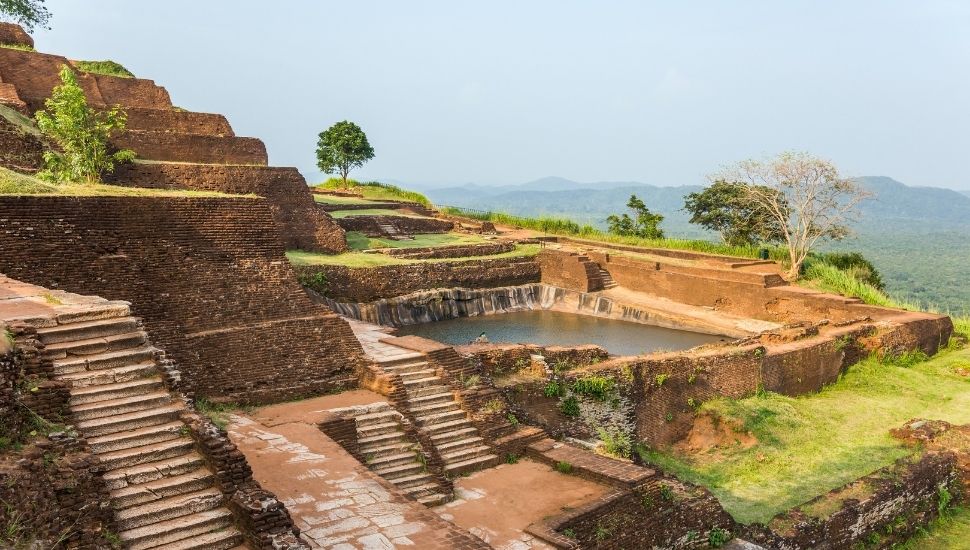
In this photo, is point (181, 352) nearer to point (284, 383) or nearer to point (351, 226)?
point (284, 383)

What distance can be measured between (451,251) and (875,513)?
1699cm

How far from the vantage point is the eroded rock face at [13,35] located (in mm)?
22719

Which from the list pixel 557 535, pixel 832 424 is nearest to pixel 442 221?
pixel 832 424

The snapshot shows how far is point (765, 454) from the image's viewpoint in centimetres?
1163

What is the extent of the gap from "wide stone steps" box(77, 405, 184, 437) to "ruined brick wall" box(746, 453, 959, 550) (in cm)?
676

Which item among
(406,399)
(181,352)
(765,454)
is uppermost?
(181,352)

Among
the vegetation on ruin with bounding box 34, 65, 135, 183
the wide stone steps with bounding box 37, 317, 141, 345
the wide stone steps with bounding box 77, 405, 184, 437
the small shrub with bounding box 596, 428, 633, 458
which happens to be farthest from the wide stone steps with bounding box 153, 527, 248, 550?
the vegetation on ruin with bounding box 34, 65, 135, 183

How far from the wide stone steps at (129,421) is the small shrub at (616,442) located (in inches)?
239

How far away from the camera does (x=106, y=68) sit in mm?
23859

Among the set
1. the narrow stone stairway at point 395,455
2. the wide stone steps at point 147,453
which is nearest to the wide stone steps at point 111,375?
the wide stone steps at point 147,453

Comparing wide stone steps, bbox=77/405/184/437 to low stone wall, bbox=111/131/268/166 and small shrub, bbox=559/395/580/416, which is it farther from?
low stone wall, bbox=111/131/268/166

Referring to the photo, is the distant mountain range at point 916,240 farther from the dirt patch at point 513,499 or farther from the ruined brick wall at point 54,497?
the ruined brick wall at point 54,497

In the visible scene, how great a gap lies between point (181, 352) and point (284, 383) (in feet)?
4.32

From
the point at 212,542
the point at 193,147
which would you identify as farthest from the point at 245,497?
the point at 193,147
